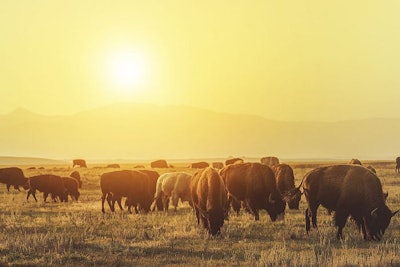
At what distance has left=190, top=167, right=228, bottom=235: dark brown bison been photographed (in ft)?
55.3

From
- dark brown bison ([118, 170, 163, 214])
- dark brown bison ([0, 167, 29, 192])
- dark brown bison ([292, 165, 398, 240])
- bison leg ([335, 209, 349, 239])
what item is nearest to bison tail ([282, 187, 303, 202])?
dark brown bison ([292, 165, 398, 240])

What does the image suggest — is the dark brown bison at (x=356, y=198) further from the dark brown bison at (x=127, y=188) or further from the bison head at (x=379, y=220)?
the dark brown bison at (x=127, y=188)

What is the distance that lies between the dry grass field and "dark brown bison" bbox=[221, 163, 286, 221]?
0.59 metres

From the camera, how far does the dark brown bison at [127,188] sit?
26969mm

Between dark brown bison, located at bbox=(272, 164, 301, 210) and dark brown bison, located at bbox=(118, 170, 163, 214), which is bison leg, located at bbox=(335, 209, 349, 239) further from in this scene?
dark brown bison, located at bbox=(118, 170, 163, 214)

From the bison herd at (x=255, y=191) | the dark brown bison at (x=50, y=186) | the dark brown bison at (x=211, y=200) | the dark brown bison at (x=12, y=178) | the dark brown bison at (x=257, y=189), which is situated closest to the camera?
the bison herd at (x=255, y=191)

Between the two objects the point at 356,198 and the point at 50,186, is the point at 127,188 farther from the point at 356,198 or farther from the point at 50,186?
the point at 356,198

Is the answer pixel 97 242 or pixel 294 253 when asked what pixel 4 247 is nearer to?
pixel 97 242

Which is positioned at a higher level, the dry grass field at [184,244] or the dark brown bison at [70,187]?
the dark brown bison at [70,187]

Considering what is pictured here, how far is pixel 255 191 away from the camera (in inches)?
856

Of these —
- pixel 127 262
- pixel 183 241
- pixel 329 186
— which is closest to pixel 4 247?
pixel 127 262

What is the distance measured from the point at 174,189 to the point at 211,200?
10.5 meters

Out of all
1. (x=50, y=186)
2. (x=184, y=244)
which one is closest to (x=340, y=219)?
(x=184, y=244)

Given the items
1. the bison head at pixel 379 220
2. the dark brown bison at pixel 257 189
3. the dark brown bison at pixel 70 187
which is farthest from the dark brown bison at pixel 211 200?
the dark brown bison at pixel 70 187
